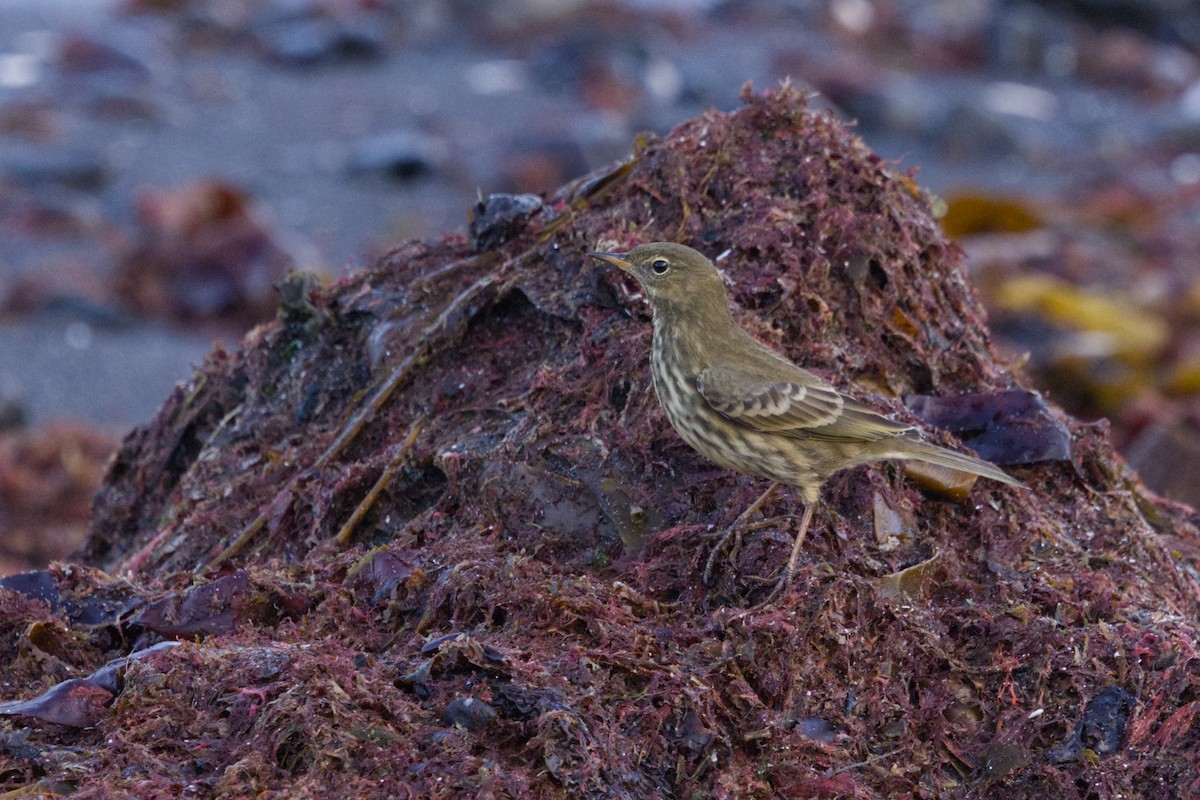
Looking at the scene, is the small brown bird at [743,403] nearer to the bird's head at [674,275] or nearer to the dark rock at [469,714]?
the bird's head at [674,275]

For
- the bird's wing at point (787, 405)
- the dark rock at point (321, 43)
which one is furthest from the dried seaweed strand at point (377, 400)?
the dark rock at point (321, 43)

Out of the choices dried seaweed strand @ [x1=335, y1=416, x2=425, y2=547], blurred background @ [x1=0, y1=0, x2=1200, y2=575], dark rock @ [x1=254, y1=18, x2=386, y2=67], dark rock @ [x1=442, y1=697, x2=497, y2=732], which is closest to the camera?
dark rock @ [x1=442, y1=697, x2=497, y2=732]

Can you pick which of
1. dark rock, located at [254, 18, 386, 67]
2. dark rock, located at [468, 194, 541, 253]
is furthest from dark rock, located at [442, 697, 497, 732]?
dark rock, located at [254, 18, 386, 67]

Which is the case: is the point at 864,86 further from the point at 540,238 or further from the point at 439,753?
the point at 439,753

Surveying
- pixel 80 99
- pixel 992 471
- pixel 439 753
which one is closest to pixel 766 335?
pixel 992 471

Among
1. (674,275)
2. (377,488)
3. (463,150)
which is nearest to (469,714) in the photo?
(377,488)

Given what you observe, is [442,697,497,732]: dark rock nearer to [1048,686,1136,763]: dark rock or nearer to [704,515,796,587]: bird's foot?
[704,515,796,587]: bird's foot

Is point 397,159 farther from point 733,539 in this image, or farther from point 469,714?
point 469,714
